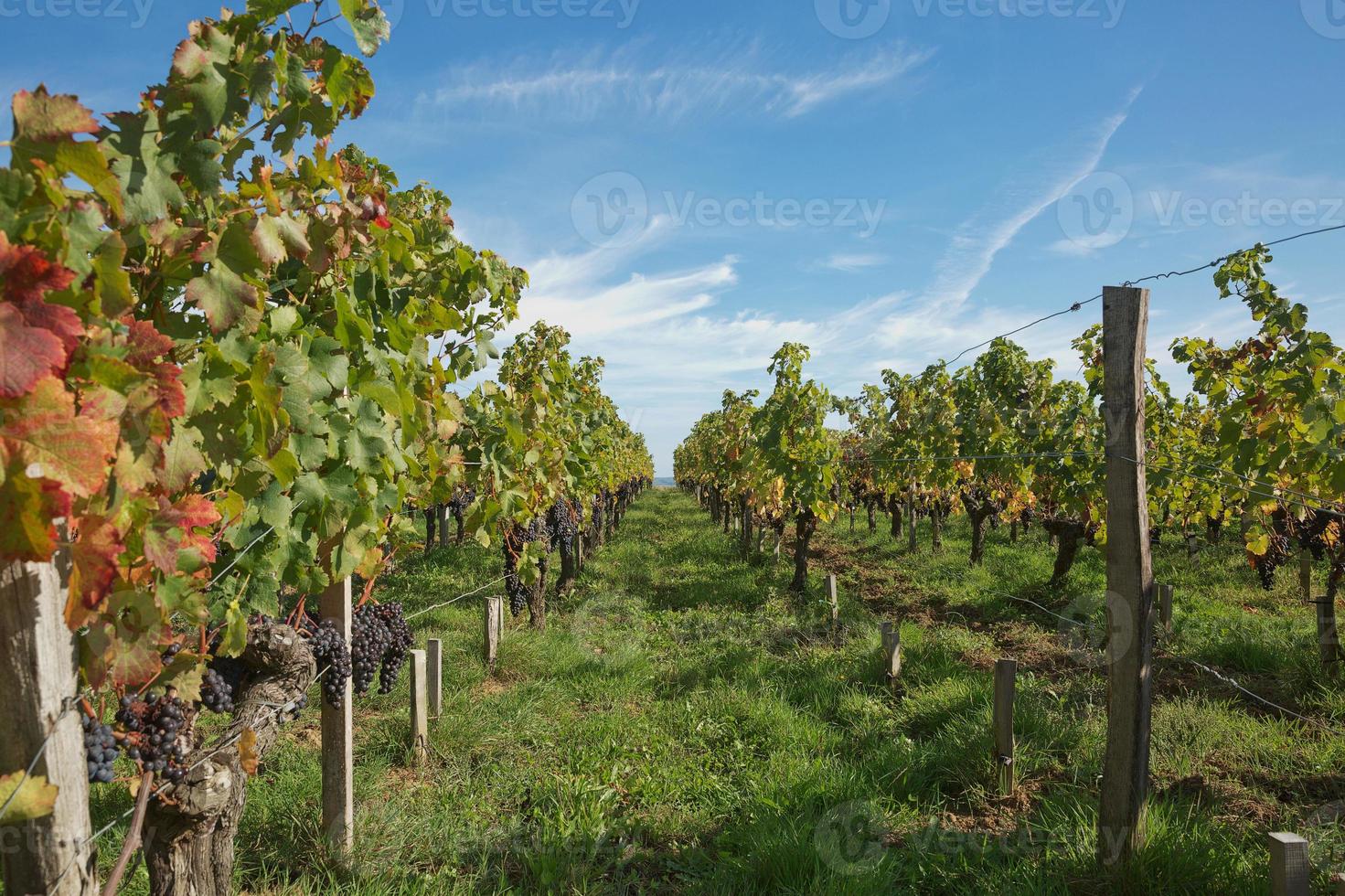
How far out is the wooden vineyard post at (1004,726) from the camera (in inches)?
160

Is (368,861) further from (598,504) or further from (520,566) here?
(598,504)

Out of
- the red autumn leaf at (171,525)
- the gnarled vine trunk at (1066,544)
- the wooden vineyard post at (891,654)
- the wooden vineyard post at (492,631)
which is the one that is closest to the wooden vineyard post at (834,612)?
the wooden vineyard post at (891,654)

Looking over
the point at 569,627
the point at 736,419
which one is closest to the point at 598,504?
the point at 736,419

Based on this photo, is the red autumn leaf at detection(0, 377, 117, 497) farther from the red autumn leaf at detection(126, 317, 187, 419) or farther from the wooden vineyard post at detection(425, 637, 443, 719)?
the wooden vineyard post at detection(425, 637, 443, 719)

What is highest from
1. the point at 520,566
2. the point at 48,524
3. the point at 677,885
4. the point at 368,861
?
the point at 48,524

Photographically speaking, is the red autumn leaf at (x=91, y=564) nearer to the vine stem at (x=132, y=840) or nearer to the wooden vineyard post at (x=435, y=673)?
the vine stem at (x=132, y=840)

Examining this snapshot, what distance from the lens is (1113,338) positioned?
10.5ft

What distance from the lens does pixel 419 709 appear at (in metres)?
4.36

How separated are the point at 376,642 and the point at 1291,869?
12.1ft

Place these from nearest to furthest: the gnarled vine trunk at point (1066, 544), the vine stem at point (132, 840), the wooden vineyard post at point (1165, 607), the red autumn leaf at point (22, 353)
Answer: the red autumn leaf at point (22, 353) < the vine stem at point (132, 840) < the wooden vineyard post at point (1165, 607) < the gnarled vine trunk at point (1066, 544)

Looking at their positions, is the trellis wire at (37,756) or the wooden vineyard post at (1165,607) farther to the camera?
the wooden vineyard post at (1165,607)

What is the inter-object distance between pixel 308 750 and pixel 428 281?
3.10m

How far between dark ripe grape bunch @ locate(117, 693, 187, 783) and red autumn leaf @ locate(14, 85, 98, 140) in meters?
1.53

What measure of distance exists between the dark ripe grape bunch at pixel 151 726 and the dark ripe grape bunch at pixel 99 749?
0.15m
